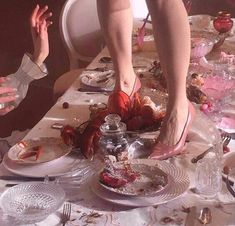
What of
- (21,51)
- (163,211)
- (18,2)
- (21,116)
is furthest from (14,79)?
(18,2)

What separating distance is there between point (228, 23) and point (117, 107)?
795 millimetres

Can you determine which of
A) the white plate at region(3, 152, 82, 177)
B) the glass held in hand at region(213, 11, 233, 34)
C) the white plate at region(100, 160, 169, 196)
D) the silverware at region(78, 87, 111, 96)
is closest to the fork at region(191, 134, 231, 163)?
the white plate at region(100, 160, 169, 196)

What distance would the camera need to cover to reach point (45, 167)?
125 cm

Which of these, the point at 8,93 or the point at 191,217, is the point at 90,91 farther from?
the point at 191,217

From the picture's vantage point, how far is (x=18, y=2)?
11.8 ft

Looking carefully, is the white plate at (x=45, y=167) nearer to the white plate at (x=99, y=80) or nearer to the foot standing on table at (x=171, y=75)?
the foot standing on table at (x=171, y=75)

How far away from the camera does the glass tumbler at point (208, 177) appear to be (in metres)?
1.14

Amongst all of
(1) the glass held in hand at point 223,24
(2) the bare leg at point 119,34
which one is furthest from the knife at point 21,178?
(1) the glass held in hand at point 223,24

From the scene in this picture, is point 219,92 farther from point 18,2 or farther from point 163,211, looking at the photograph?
point 18,2

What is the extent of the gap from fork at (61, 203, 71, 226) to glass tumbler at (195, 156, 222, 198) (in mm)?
270

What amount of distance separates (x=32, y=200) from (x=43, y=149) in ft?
0.69

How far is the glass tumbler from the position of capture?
1.14 metres

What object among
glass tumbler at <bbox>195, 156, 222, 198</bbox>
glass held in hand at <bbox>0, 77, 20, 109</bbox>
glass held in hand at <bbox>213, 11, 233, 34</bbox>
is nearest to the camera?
glass tumbler at <bbox>195, 156, 222, 198</bbox>

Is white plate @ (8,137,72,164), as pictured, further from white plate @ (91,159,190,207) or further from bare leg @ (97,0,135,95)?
bare leg @ (97,0,135,95)
